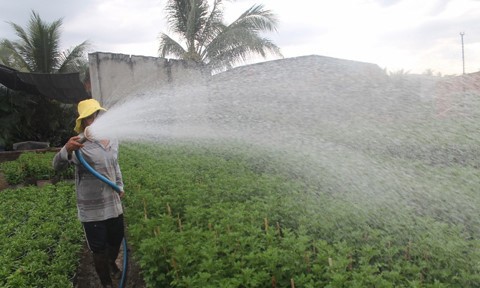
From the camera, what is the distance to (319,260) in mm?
3209

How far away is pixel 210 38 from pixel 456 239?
15.7 m

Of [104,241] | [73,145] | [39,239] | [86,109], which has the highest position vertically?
[86,109]

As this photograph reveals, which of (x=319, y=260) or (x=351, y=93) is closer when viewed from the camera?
(x=319, y=260)

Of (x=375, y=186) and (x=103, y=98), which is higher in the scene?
(x=103, y=98)

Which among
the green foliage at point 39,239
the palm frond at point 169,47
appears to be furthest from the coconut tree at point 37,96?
the green foliage at point 39,239

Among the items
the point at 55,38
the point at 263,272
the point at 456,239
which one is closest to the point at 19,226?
the point at 263,272

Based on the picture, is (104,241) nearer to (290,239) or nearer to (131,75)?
(290,239)

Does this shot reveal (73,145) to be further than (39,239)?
No

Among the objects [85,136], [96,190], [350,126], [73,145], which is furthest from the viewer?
[350,126]

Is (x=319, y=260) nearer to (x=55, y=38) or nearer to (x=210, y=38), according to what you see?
(x=210, y=38)

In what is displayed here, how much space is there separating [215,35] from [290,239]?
1536 centimetres

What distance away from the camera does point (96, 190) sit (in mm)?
4039

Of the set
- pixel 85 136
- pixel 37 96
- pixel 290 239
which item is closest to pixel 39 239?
pixel 85 136

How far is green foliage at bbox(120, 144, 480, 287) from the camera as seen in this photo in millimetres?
3053
